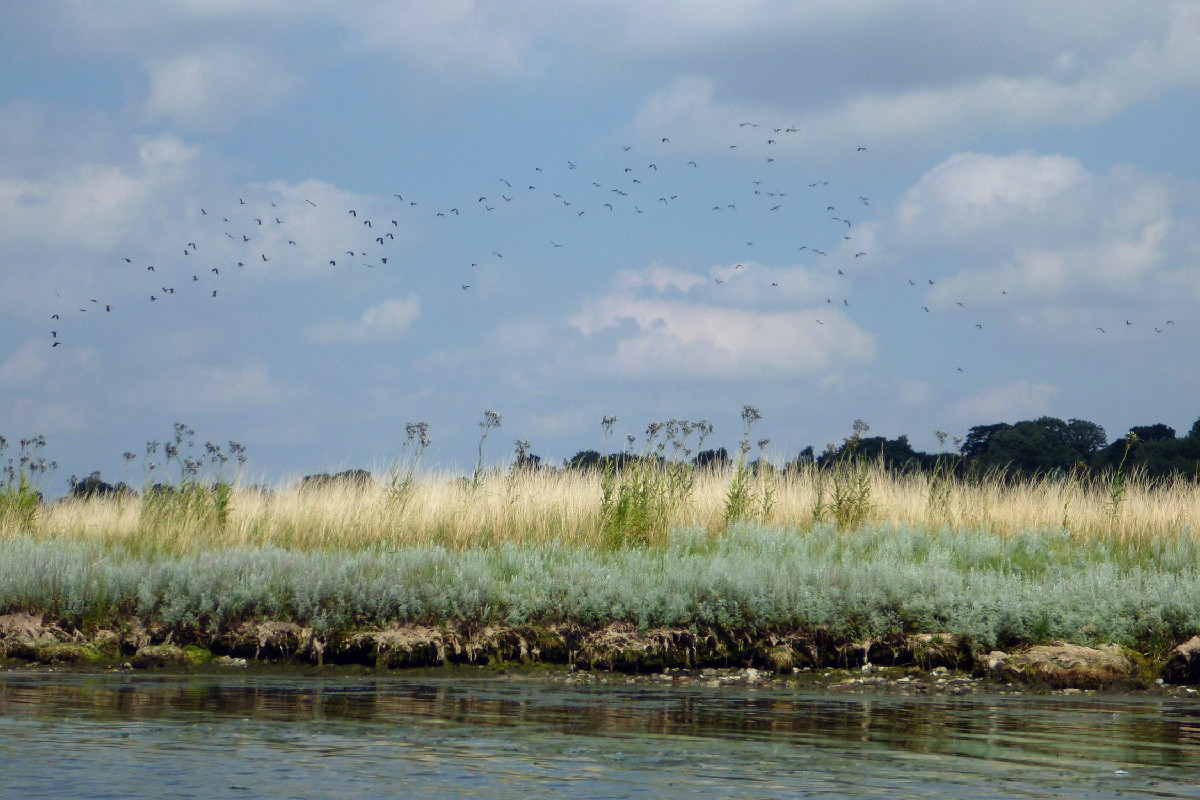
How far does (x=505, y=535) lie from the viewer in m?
14.1

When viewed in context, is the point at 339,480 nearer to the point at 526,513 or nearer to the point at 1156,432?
the point at 526,513

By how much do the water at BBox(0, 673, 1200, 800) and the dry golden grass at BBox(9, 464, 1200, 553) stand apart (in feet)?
18.2

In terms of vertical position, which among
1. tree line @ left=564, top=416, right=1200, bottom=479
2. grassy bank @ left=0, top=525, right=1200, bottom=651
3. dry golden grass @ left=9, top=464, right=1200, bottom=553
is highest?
tree line @ left=564, top=416, right=1200, bottom=479

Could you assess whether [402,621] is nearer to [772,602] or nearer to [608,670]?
[608,670]

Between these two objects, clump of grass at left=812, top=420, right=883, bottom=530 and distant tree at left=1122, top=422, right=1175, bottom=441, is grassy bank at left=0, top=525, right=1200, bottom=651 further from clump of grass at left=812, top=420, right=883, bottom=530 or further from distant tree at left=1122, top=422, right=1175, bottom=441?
distant tree at left=1122, top=422, right=1175, bottom=441

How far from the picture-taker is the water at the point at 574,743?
4719 millimetres

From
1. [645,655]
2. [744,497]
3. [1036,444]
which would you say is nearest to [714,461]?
[744,497]

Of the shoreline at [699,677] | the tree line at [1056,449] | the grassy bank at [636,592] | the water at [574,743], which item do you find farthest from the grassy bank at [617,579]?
the tree line at [1056,449]

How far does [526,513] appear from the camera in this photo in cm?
1484

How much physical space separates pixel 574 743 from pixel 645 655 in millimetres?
4132

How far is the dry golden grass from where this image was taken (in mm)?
14273

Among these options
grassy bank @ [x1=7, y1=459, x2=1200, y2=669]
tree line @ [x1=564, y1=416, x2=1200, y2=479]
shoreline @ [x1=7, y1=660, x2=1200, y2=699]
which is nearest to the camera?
shoreline @ [x1=7, y1=660, x2=1200, y2=699]

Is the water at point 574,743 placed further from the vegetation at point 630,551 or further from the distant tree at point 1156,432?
the distant tree at point 1156,432

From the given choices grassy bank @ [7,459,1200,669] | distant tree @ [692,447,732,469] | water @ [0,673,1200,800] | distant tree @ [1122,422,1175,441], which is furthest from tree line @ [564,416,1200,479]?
water @ [0,673,1200,800]
